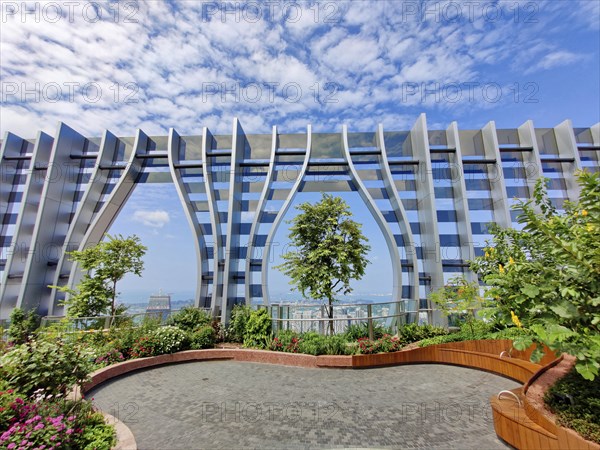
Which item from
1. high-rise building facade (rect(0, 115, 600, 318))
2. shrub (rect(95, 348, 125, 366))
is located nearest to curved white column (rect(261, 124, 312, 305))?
high-rise building facade (rect(0, 115, 600, 318))

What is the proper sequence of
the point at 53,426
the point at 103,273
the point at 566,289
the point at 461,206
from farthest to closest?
the point at 461,206
the point at 103,273
the point at 53,426
the point at 566,289

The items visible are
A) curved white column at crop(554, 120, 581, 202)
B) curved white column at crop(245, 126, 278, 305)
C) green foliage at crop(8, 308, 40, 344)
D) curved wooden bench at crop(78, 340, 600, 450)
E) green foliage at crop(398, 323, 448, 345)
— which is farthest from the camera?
curved white column at crop(245, 126, 278, 305)

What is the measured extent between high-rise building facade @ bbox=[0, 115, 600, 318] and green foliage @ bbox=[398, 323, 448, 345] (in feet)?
14.4

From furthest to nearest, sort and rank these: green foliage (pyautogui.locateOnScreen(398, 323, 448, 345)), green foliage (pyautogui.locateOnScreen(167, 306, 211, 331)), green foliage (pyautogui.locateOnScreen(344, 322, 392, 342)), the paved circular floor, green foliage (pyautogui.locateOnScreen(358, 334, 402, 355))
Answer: green foliage (pyautogui.locateOnScreen(167, 306, 211, 331)), green foliage (pyautogui.locateOnScreen(398, 323, 448, 345)), green foliage (pyautogui.locateOnScreen(344, 322, 392, 342)), green foliage (pyautogui.locateOnScreen(358, 334, 402, 355)), the paved circular floor

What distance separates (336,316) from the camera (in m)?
10.2

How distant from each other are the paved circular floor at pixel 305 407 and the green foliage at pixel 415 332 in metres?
2.27

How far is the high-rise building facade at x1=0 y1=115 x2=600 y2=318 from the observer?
16.3 metres

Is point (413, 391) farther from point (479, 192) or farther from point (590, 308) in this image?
point (479, 192)

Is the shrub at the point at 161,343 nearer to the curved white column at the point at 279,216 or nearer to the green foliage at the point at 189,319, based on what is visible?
the green foliage at the point at 189,319

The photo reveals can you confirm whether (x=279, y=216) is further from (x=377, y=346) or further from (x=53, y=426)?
(x=53, y=426)

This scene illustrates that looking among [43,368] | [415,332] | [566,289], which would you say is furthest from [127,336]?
[566,289]

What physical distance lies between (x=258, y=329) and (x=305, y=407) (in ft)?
16.8

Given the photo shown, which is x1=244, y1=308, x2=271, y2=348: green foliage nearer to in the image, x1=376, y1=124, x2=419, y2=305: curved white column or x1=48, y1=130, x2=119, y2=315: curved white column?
x1=376, y1=124, x2=419, y2=305: curved white column

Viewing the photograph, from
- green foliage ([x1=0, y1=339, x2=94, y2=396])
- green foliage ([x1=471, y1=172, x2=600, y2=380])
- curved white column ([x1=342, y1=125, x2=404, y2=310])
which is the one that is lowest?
green foliage ([x1=0, y1=339, x2=94, y2=396])
